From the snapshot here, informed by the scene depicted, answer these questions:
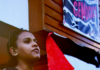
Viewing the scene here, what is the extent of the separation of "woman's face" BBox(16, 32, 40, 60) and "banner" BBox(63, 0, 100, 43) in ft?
1.94

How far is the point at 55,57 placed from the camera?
1.81 metres

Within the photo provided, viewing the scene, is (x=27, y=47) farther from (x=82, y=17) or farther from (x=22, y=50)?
(x=82, y=17)

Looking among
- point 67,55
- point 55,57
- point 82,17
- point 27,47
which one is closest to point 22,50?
point 27,47

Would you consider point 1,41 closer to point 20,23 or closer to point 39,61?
point 20,23

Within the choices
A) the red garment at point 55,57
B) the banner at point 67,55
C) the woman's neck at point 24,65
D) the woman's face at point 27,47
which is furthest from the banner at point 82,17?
the woman's neck at point 24,65

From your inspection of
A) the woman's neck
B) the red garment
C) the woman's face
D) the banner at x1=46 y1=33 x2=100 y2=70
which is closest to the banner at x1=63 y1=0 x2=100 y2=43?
the banner at x1=46 y1=33 x2=100 y2=70

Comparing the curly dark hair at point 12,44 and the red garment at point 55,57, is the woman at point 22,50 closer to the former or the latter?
the curly dark hair at point 12,44

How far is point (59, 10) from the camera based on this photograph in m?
2.10

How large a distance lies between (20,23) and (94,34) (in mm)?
1462

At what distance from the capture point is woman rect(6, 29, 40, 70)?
4.64 ft

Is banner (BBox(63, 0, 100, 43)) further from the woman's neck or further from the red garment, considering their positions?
the woman's neck

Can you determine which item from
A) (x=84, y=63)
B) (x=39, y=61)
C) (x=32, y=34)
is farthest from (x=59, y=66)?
(x=84, y=63)

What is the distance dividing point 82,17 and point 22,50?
130 centimetres

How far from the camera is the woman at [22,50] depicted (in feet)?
4.64
